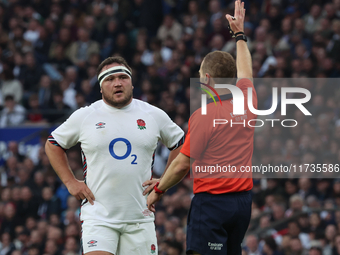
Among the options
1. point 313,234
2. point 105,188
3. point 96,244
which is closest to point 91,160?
point 105,188

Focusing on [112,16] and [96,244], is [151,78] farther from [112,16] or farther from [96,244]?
[96,244]

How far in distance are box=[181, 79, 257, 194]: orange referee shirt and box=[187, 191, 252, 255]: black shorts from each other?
0.09 m

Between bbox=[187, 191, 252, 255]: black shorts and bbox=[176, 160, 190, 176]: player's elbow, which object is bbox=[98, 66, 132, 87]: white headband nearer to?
bbox=[176, 160, 190, 176]: player's elbow

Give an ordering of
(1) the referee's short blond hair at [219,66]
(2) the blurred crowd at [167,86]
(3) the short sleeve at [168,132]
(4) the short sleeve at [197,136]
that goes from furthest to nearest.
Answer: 1. (2) the blurred crowd at [167,86]
2. (3) the short sleeve at [168,132]
3. (1) the referee's short blond hair at [219,66]
4. (4) the short sleeve at [197,136]

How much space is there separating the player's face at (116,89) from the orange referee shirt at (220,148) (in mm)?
1065

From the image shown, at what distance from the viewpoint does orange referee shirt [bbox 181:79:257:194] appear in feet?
15.6

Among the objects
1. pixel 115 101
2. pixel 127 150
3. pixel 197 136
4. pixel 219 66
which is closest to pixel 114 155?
pixel 127 150

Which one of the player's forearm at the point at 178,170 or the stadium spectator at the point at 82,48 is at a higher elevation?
the stadium spectator at the point at 82,48

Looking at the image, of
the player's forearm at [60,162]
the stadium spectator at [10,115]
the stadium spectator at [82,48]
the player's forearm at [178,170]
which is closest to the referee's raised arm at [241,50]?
the player's forearm at [178,170]

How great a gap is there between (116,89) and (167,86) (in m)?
8.10

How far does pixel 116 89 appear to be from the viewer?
5.57 metres

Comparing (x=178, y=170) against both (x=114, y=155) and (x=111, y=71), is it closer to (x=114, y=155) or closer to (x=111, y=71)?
(x=114, y=155)

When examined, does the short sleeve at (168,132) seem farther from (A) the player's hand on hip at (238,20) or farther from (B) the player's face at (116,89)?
(A) the player's hand on hip at (238,20)

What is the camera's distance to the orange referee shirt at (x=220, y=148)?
187 inches
